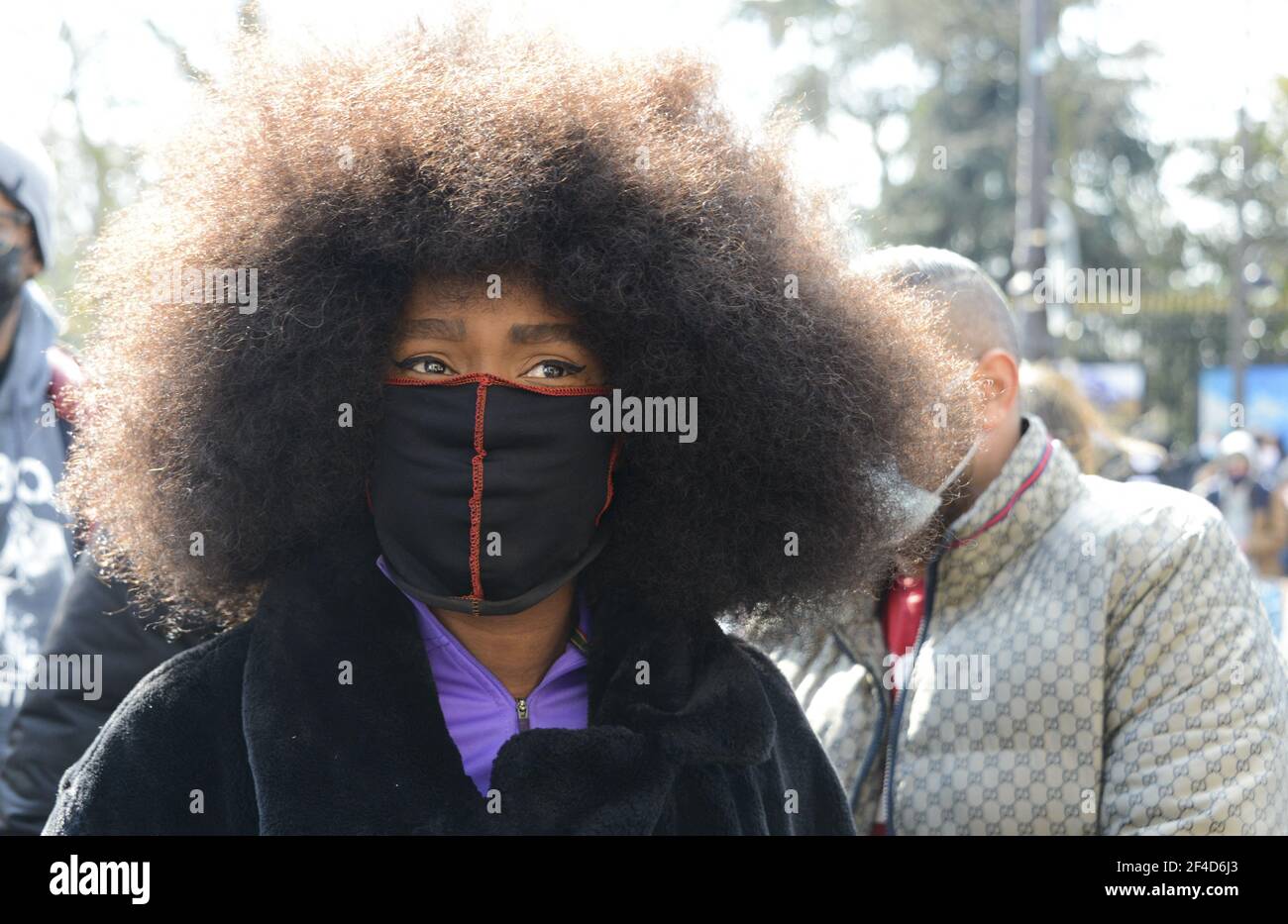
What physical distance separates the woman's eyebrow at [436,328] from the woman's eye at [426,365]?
0.04m

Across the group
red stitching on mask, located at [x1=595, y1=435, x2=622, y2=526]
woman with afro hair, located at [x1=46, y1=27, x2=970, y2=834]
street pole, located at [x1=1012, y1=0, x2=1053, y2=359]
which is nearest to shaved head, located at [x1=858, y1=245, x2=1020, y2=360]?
woman with afro hair, located at [x1=46, y1=27, x2=970, y2=834]

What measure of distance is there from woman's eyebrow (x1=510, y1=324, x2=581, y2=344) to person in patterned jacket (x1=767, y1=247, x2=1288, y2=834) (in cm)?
69

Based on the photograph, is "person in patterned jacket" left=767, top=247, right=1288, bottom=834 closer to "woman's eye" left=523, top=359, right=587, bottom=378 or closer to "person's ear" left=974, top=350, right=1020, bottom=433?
"person's ear" left=974, top=350, right=1020, bottom=433

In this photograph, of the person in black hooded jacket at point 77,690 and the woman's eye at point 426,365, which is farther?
the person in black hooded jacket at point 77,690

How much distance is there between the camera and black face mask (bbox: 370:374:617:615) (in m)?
2.16

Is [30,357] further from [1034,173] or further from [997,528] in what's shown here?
[1034,173]

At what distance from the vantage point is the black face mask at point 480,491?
2.16 meters

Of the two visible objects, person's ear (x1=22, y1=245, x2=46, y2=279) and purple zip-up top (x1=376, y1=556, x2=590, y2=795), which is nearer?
purple zip-up top (x1=376, y1=556, x2=590, y2=795)

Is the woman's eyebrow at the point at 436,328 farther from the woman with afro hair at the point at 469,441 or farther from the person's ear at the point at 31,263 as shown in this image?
the person's ear at the point at 31,263

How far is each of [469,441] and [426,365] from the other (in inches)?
7.0

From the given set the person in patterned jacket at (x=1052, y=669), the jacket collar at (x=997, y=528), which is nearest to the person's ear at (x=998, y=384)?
the person in patterned jacket at (x=1052, y=669)

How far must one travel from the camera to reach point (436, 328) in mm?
2229
